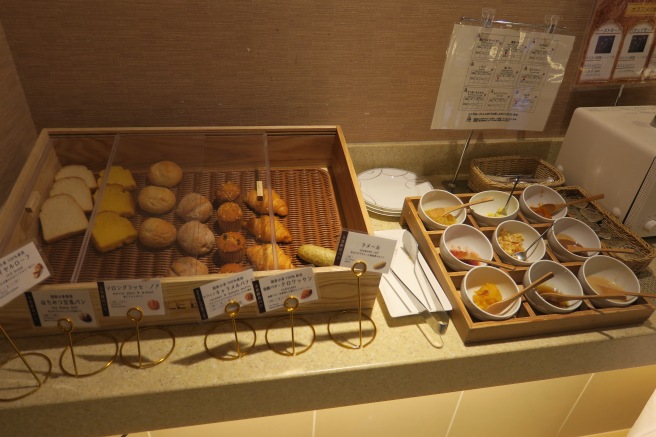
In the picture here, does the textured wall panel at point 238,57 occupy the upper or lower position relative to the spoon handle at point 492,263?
upper

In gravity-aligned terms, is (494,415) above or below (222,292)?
below

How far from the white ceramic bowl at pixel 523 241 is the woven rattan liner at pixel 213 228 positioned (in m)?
0.47

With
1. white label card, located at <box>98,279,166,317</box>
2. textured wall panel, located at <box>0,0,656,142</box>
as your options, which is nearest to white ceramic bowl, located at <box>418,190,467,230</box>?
textured wall panel, located at <box>0,0,656,142</box>

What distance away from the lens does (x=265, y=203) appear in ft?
4.19

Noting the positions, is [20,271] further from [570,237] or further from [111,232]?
[570,237]

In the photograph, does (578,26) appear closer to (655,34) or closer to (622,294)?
(655,34)

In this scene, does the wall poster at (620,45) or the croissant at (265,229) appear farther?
the wall poster at (620,45)

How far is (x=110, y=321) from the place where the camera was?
1.03 metres

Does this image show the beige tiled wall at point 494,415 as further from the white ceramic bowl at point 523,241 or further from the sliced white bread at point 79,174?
the sliced white bread at point 79,174

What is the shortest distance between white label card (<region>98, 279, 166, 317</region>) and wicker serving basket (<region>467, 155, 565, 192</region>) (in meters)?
1.11

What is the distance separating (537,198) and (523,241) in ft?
0.74

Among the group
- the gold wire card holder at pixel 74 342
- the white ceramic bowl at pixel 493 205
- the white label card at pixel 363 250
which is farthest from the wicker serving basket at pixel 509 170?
the gold wire card holder at pixel 74 342

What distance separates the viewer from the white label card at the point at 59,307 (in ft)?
3.05

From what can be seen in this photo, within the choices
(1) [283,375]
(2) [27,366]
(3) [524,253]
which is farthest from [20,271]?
(3) [524,253]
